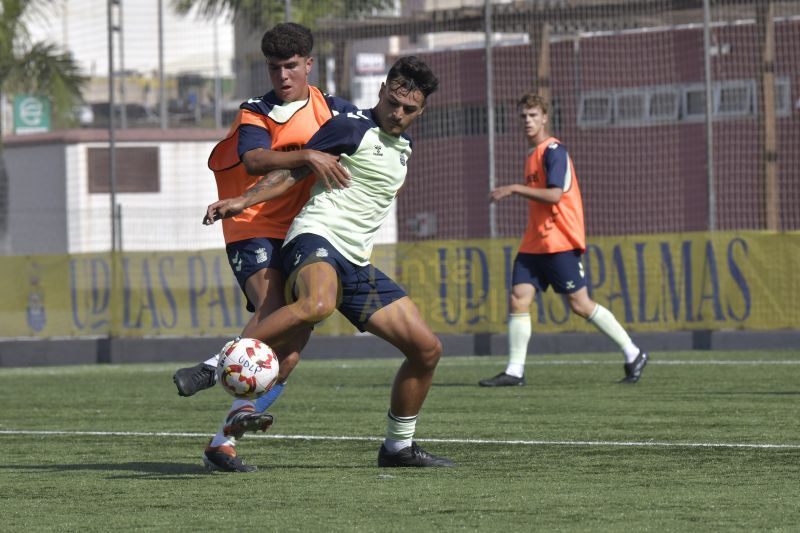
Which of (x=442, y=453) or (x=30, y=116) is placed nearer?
(x=442, y=453)

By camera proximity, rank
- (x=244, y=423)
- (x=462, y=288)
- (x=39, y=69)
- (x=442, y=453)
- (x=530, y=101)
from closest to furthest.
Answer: (x=244, y=423) → (x=442, y=453) → (x=530, y=101) → (x=462, y=288) → (x=39, y=69)

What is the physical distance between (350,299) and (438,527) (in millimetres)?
1948

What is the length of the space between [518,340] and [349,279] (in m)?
5.79

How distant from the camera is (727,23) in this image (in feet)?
66.4

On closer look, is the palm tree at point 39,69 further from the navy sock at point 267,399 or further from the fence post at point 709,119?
the navy sock at point 267,399

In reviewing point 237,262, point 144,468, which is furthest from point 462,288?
point 144,468

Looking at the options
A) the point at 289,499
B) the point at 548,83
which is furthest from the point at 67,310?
the point at 289,499

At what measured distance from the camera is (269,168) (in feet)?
25.3

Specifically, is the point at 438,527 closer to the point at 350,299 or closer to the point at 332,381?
the point at 350,299

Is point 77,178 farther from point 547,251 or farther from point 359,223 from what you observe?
point 359,223

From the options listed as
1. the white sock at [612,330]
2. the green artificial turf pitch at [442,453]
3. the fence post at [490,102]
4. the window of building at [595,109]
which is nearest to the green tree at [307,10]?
the fence post at [490,102]

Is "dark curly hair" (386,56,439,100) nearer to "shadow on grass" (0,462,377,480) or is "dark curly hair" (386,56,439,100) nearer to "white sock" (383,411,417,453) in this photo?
"white sock" (383,411,417,453)

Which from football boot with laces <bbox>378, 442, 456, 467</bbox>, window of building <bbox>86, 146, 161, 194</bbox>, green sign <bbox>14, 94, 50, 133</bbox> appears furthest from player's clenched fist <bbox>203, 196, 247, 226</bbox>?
green sign <bbox>14, 94, 50, 133</bbox>

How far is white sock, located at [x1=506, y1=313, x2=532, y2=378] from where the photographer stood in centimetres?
1319
